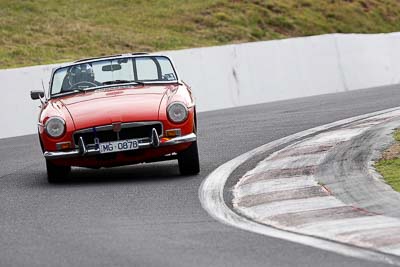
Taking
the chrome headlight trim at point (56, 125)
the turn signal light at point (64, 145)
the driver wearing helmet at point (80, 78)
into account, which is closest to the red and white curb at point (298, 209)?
the turn signal light at point (64, 145)

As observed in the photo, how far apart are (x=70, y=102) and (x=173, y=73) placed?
1.41 m

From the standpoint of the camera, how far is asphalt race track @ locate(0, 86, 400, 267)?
7570 mm

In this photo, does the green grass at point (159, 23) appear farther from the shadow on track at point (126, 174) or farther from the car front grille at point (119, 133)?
the car front grille at point (119, 133)

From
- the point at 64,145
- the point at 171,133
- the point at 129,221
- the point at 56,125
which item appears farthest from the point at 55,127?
the point at 129,221

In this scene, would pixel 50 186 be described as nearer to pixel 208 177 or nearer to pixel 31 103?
pixel 208 177

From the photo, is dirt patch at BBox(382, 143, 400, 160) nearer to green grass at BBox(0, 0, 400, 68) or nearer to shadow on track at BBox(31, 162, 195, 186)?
shadow on track at BBox(31, 162, 195, 186)

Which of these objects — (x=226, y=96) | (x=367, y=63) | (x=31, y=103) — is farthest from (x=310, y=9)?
(x=31, y=103)

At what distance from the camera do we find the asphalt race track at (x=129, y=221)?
757cm

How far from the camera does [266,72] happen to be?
27.1 metres

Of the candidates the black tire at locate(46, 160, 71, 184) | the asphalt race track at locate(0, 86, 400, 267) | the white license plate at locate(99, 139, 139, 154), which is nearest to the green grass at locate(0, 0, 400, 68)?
the asphalt race track at locate(0, 86, 400, 267)

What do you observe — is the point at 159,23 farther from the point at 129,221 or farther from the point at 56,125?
the point at 129,221

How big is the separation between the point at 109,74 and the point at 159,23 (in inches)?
1129

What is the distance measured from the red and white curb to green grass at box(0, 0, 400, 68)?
66.5ft

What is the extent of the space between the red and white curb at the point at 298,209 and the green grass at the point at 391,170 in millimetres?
590
